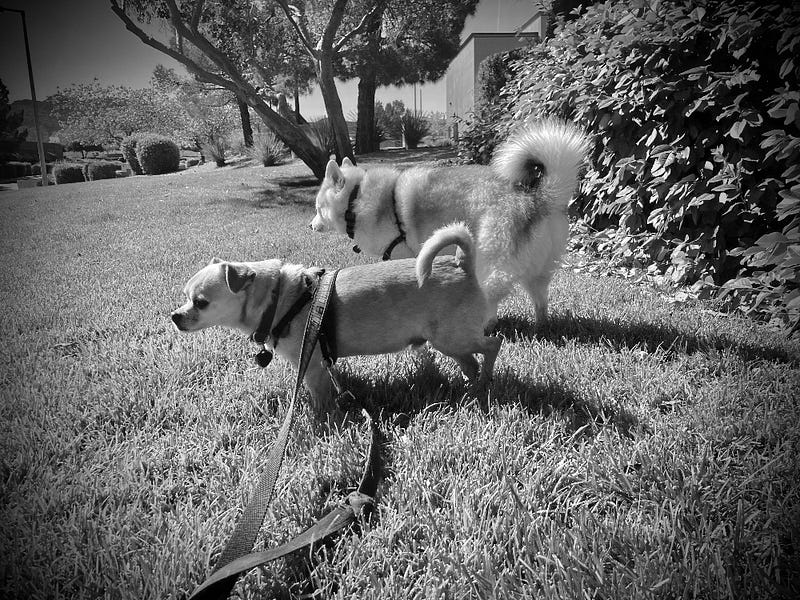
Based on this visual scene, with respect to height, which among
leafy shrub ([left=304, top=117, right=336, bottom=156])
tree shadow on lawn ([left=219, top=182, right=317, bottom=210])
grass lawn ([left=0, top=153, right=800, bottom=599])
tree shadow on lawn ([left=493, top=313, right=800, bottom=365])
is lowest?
grass lawn ([left=0, top=153, right=800, bottom=599])

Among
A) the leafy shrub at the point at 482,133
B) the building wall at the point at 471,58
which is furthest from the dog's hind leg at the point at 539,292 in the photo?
the building wall at the point at 471,58

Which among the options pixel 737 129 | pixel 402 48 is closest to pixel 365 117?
pixel 402 48

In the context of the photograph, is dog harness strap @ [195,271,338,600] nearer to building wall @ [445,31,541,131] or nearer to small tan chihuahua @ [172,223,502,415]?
small tan chihuahua @ [172,223,502,415]

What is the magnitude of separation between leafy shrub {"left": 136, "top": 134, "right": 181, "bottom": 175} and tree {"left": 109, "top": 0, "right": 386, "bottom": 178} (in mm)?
6290

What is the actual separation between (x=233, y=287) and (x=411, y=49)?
58.9 ft

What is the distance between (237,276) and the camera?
8.38 ft

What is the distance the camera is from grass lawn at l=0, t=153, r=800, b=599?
1425 millimetres

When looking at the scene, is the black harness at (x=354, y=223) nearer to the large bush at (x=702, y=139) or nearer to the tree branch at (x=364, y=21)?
the large bush at (x=702, y=139)

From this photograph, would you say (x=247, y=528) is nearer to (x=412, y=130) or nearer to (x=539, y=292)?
(x=539, y=292)

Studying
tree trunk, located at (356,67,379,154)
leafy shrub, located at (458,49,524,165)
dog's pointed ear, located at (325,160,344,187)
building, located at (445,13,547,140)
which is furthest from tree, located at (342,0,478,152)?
dog's pointed ear, located at (325,160,344,187)

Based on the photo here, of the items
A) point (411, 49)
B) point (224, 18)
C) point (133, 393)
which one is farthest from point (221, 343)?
point (411, 49)

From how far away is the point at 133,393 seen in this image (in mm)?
2598

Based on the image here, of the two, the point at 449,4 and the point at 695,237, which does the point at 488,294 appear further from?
the point at 449,4

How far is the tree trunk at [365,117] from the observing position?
18734 mm
